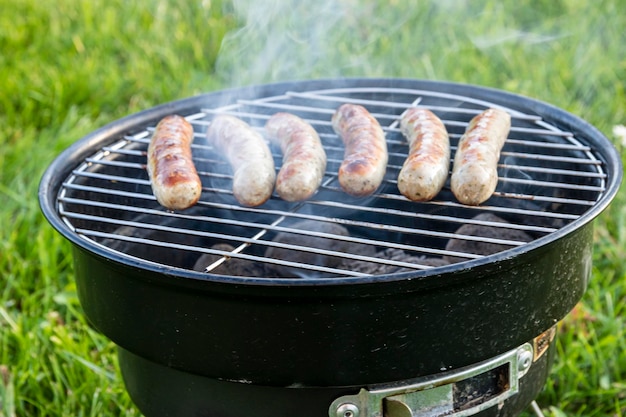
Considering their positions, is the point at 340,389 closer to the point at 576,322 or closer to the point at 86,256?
the point at 86,256

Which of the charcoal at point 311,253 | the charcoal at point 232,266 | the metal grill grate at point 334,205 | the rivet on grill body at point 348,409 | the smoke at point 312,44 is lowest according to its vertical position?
the rivet on grill body at point 348,409

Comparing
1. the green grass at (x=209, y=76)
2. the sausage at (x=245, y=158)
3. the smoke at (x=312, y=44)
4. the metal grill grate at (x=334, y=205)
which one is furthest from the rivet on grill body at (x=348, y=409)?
the smoke at (x=312, y=44)

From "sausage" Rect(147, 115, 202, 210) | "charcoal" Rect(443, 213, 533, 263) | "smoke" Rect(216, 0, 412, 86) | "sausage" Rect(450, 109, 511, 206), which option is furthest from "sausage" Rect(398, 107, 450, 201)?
"smoke" Rect(216, 0, 412, 86)

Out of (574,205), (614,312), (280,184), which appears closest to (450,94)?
(574,205)

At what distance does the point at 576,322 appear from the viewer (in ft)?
11.5

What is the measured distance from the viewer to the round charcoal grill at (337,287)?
1874 mm

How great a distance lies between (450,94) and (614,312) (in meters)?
1.31

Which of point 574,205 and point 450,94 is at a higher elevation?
point 450,94

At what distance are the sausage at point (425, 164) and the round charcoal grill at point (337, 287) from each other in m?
0.07

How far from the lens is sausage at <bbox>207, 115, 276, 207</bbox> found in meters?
2.30

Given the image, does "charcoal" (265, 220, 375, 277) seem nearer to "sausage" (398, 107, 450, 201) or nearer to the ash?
the ash

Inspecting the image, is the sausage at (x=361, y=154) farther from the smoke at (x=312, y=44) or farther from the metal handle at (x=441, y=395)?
the smoke at (x=312, y=44)

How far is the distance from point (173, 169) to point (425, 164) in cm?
73

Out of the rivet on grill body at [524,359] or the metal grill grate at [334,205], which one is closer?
the rivet on grill body at [524,359]
